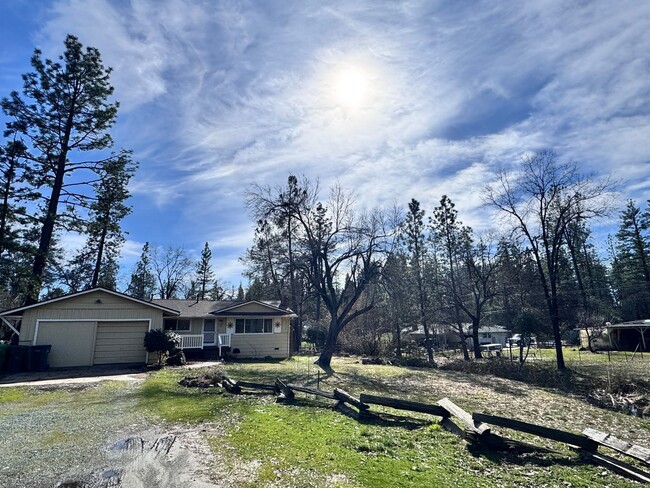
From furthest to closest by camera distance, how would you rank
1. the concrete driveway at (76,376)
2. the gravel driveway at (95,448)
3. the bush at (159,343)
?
the bush at (159,343) → the concrete driveway at (76,376) → the gravel driveway at (95,448)

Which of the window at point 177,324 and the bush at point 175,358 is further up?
the window at point 177,324

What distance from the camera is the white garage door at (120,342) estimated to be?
60.1ft

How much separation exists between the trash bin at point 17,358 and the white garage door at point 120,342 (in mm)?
2808

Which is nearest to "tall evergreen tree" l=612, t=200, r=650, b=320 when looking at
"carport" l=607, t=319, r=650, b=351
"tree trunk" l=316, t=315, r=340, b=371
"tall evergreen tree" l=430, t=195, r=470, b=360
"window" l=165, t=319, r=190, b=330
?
"carport" l=607, t=319, r=650, b=351

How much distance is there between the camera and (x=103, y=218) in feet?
66.5

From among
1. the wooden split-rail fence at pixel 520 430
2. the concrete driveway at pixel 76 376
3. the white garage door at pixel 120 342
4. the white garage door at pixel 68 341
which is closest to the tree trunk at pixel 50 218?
the white garage door at pixel 68 341

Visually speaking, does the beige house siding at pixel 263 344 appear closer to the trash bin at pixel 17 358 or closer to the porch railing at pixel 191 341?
the porch railing at pixel 191 341

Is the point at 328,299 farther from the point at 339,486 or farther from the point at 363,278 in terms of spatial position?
the point at 339,486

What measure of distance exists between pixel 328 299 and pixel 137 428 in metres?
17.0

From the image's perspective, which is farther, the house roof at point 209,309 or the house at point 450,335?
the house at point 450,335

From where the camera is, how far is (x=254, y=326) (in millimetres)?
25641

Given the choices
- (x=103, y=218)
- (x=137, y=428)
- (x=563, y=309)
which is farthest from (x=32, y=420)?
(x=563, y=309)

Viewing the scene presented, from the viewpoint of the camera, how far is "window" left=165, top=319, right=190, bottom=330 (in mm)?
24328

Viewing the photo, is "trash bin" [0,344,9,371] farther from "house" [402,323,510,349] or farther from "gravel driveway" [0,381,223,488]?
"house" [402,323,510,349]
